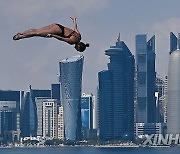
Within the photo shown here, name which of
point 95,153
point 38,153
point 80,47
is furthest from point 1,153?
point 80,47

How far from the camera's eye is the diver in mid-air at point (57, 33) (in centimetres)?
1062

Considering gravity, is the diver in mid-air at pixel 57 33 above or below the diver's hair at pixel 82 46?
above

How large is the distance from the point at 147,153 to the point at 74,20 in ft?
621

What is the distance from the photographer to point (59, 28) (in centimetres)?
1066

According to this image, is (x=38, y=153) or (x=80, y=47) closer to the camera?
(x=80, y=47)

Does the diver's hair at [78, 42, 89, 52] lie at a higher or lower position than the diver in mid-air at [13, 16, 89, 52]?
lower

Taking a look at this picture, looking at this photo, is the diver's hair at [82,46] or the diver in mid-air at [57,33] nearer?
the diver in mid-air at [57,33]

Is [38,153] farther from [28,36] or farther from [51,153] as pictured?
[28,36]

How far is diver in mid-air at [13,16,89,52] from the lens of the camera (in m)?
10.6

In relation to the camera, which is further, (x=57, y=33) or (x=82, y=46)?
(x=82, y=46)

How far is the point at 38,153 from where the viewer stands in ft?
643

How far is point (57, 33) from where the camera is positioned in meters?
10.7

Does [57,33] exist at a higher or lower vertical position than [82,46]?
higher

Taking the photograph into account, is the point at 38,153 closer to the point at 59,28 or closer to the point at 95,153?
the point at 95,153
